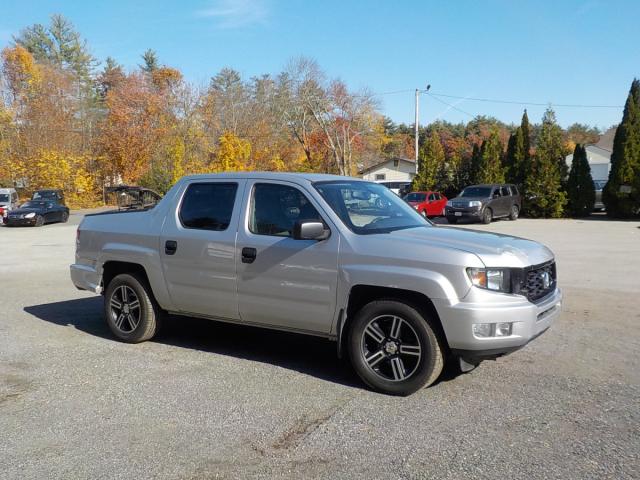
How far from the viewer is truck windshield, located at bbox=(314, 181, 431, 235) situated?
17.3 feet

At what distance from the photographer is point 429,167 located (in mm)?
36312

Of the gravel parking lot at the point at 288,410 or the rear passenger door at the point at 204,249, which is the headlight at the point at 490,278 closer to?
the gravel parking lot at the point at 288,410

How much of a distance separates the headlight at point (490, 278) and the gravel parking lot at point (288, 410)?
90cm

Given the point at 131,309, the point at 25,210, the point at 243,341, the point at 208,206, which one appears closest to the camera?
the point at 208,206

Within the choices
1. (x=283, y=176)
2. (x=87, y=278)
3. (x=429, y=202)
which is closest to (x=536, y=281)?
(x=283, y=176)

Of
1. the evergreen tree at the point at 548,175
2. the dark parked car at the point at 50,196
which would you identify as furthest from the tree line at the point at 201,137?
the dark parked car at the point at 50,196

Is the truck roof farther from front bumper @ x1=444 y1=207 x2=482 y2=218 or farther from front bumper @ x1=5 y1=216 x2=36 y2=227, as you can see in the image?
front bumper @ x1=5 y1=216 x2=36 y2=227

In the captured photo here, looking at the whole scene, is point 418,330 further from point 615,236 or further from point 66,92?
point 66,92

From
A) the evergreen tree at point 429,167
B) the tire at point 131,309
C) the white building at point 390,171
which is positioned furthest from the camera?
the white building at point 390,171

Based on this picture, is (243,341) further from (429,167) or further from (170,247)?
(429,167)

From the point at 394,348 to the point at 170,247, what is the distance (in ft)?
8.44

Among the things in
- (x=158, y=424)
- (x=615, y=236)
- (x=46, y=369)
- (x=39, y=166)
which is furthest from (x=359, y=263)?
(x=39, y=166)

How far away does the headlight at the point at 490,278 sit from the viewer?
450cm

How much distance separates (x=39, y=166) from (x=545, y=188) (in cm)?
3574
